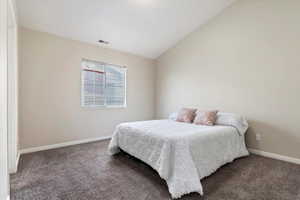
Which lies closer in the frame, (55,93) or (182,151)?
(182,151)

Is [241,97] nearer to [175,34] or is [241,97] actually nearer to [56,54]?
[175,34]

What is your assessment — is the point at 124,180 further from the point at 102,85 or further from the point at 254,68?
the point at 254,68

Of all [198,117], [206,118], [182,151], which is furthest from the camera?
[198,117]

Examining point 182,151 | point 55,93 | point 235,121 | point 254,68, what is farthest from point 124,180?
point 254,68

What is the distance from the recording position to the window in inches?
149

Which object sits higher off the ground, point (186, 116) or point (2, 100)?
point (2, 100)

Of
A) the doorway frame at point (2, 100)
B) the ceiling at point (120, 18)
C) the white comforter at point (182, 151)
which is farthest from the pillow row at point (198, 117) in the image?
the doorway frame at point (2, 100)

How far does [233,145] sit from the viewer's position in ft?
9.04

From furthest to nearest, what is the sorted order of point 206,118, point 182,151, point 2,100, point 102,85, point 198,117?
point 102,85 < point 198,117 < point 206,118 < point 182,151 < point 2,100

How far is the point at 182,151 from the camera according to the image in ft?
6.21

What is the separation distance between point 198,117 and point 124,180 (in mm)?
1898

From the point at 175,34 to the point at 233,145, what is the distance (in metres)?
2.98

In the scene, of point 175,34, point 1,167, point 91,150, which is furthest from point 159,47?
point 1,167

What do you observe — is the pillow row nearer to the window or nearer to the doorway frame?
the window
